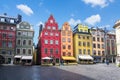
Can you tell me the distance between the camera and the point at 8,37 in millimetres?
57531

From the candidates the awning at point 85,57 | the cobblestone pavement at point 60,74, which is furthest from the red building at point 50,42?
the cobblestone pavement at point 60,74

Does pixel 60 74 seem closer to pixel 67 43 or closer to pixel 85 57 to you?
pixel 67 43

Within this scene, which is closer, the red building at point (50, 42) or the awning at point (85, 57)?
the red building at point (50, 42)

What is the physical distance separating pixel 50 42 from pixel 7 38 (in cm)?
1421

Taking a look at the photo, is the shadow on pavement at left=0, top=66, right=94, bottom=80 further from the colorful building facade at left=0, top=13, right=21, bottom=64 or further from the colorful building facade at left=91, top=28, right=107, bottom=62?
the colorful building facade at left=91, top=28, right=107, bottom=62

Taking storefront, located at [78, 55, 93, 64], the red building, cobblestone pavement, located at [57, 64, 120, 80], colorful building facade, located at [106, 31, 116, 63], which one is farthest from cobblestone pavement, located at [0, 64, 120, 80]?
colorful building facade, located at [106, 31, 116, 63]

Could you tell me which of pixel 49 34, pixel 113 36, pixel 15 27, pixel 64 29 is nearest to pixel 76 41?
pixel 64 29

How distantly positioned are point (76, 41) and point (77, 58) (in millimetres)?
6277

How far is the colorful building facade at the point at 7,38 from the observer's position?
55750mm

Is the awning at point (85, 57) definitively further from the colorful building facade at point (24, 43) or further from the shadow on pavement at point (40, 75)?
the shadow on pavement at point (40, 75)

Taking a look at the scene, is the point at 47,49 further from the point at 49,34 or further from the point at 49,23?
the point at 49,23

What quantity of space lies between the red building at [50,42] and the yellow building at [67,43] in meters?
1.90

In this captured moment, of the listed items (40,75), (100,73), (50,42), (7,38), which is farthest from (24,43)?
(40,75)

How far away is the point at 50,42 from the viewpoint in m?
60.7
